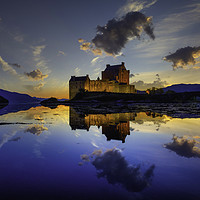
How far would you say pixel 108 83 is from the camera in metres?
86.1

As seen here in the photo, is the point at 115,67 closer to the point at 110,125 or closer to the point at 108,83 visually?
the point at 108,83

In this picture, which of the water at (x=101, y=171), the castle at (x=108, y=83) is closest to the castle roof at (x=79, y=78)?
the castle at (x=108, y=83)

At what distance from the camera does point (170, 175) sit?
304 cm

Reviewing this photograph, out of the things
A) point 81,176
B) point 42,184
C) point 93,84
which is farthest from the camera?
point 93,84

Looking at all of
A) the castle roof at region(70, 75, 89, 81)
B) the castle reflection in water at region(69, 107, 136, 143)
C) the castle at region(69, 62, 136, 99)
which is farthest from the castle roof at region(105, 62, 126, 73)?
the castle reflection in water at region(69, 107, 136, 143)

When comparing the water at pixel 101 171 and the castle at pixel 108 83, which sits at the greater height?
the castle at pixel 108 83

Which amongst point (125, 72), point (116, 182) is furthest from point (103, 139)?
point (125, 72)

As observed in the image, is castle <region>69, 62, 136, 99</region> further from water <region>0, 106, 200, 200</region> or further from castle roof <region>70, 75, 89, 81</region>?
water <region>0, 106, 200, 200</region>

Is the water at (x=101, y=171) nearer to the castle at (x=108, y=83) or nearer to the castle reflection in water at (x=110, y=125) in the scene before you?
the castle reflection in water at (x=110, y=125)

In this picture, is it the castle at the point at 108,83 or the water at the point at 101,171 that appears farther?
the castle at the point at 108,83

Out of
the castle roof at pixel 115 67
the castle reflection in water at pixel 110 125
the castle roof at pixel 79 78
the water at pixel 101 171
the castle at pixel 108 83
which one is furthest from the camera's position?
the castle roof at pixel 115 67

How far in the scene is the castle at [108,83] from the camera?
85.9 meters

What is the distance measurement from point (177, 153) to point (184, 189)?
6.67ft

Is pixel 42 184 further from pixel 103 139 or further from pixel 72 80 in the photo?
pixel 72 80
